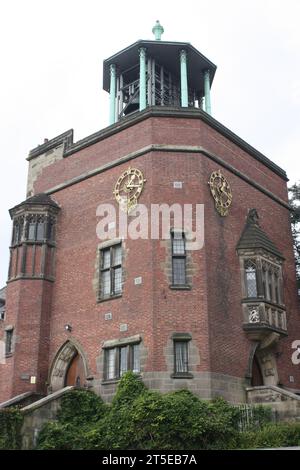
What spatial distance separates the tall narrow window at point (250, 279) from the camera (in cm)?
2211

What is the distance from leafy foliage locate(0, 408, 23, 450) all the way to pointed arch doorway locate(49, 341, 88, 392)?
4387 millimetres

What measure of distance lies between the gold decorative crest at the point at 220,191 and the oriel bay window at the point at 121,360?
6.23m

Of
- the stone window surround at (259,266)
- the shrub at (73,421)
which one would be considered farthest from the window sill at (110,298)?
the stone window surround at (259,266)

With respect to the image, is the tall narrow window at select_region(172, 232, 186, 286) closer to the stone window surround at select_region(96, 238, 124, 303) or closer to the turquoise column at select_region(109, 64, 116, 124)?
the stone window surround at select_region(96, 238, 124, 303)

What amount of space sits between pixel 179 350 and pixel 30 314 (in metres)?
6.70

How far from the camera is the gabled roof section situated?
22625 millimetres

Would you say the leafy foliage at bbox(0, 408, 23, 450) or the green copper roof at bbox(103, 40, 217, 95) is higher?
the green copper roof at bbox(103, 40, 217, 95)

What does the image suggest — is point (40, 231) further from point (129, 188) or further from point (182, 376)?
point (182, 376)

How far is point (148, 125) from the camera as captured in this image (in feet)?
75.2

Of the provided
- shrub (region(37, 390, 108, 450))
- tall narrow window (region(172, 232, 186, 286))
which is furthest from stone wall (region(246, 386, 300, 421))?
shrub (region(37, 390, 108, 450))

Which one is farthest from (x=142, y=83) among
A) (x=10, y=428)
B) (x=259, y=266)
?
(x=10, y=428)

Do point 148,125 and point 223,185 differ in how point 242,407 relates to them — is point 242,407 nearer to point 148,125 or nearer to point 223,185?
point 223,185

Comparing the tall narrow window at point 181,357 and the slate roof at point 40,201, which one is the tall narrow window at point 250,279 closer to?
the tall narrow window at point 181,357
